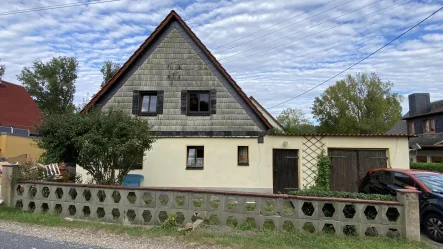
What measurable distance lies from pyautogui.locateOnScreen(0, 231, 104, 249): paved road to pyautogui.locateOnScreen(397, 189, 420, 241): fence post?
6623 millimetres

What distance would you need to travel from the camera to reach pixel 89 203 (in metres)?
7.68

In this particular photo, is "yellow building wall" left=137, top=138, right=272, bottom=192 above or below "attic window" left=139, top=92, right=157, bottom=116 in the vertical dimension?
below

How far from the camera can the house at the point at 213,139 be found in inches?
515

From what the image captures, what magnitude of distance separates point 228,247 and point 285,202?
192 cm

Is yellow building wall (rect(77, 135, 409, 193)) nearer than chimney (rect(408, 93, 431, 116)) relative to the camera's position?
Yes

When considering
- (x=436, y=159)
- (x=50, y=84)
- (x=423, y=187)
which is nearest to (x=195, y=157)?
(x=423, y=187)

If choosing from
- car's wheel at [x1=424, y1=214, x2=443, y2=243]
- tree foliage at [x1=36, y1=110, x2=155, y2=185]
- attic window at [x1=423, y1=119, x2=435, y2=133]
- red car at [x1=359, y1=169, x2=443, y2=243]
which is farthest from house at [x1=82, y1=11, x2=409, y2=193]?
attic window at [x1=423, y1=119, x2=435, y2=133]

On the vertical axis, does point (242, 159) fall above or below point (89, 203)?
above

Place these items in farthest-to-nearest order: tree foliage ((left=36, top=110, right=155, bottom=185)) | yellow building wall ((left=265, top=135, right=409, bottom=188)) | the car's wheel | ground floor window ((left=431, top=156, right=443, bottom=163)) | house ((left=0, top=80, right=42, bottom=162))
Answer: ground floor window ((left=431, top=156, right=443, bottom=163)) → house ((left=0, top=80, right=42, bottom=162)) → yellow building wall ((left=265, top=135, right=409, bottom=188)) → tree foliage ((left=36, top=110, right=155, bottom=185)) → the car's wheel

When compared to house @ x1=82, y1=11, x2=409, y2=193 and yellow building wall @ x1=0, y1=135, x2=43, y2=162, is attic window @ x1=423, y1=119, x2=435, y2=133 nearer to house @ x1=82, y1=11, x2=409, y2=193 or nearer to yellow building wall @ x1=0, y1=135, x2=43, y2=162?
house @ x1=82, y1=11, x2=409, y2=193

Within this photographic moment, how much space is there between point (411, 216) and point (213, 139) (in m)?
8.49

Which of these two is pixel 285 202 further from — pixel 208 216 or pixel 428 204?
pixel 428 204

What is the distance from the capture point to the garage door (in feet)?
43.1

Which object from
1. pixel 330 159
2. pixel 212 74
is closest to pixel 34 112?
pixel 212 74
